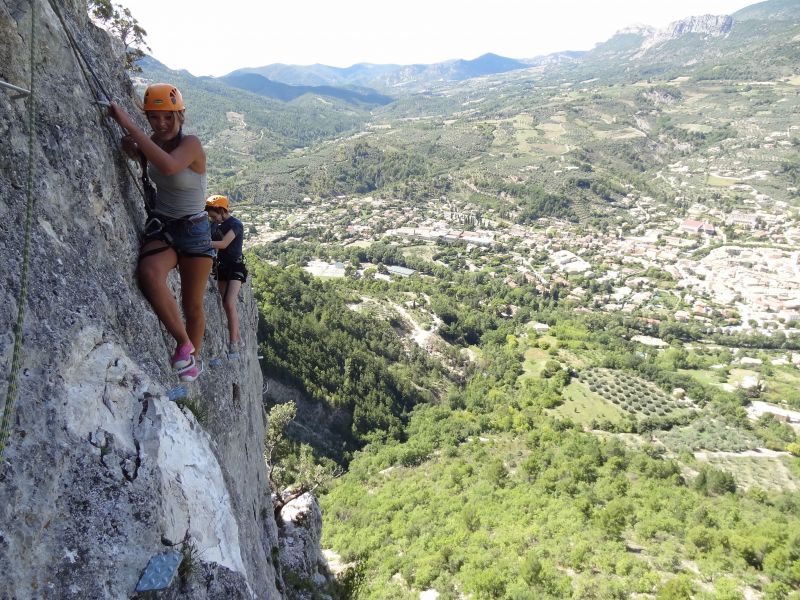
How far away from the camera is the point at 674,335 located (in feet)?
230

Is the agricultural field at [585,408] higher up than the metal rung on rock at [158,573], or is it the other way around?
the metal rung on rock at [158,573]

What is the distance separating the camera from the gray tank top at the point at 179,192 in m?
4.70

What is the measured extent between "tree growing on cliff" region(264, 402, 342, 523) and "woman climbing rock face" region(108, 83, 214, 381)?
1078 cm

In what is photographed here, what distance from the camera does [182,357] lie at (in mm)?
5281

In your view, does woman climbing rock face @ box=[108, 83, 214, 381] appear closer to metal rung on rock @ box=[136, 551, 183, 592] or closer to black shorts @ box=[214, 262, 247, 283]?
metal rung on rock @ box=[136, 551, 183, 592]

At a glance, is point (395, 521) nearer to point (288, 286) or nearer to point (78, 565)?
point (78, 565)

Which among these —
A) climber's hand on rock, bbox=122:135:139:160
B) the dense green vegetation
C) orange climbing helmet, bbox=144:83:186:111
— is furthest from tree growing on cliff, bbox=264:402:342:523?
orange climbing helmet, bbox=144:83:186:111

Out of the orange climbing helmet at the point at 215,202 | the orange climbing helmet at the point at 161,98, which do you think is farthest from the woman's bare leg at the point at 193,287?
the orange climbing helmet at the point at 215,202

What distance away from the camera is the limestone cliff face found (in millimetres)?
3092

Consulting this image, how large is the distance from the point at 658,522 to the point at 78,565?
86.3 ft

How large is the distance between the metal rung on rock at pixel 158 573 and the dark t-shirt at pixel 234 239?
5.02 m

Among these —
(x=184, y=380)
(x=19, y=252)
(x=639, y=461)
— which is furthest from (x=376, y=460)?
(x=19, y=252)

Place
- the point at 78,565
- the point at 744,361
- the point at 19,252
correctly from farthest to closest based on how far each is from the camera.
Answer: the point at 744,361
the point at 19,252
the point at 78,565

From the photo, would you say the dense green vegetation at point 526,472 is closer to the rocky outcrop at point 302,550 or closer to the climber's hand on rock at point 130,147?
the rocky outcrop at point 302,550
